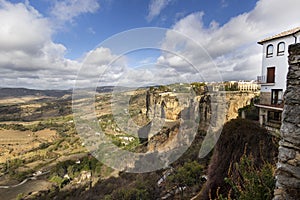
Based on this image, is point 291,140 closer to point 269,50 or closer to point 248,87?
point 269,50

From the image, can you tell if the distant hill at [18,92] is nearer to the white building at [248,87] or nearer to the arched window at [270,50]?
the white building at [248,87]

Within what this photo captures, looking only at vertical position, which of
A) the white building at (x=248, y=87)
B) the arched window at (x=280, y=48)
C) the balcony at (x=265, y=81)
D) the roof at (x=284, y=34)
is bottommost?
the white building at (x=248, y=87)

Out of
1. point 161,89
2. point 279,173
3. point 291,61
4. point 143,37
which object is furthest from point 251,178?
point 161,89

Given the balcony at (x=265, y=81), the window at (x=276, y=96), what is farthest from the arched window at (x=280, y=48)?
the window at (x=276, y=96)

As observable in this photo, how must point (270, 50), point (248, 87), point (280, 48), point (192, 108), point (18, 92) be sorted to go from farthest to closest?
point (18, 92) < point (192, 108) < point (248, 87) < point (270, 50) < point (280, 48)

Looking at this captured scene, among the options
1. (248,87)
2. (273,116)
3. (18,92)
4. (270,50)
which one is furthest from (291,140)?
(18,92)

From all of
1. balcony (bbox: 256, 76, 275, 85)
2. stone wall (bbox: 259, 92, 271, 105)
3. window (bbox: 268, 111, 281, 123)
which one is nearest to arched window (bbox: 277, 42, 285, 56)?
balcony (bbox: 256, 76, 275, 85)
